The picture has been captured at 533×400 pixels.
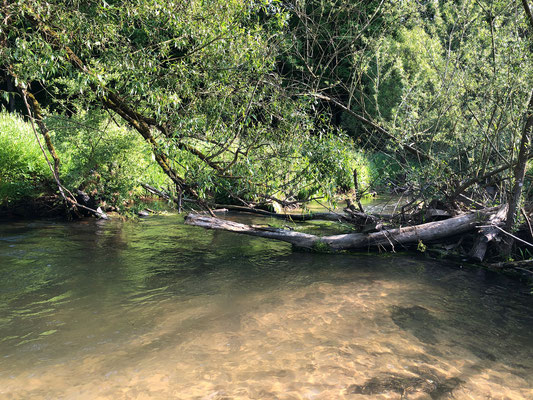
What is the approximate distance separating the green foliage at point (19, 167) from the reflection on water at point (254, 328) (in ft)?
10.4

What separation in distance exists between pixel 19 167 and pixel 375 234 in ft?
27.6

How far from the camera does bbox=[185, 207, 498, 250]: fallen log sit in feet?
23.5

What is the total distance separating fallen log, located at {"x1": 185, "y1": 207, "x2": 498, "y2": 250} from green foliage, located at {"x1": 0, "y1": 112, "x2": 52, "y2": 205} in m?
4.77

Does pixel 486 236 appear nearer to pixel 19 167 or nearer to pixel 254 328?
pixel 254 328

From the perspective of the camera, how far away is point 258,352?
3965 mm

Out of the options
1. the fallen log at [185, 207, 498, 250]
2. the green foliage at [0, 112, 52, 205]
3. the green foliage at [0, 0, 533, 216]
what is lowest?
the fallen log at [185, 207, 498, 250]

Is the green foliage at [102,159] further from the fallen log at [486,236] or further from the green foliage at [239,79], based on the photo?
the fallen log at [486,236]

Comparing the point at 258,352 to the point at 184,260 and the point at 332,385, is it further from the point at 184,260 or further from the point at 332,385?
the point at 184,260

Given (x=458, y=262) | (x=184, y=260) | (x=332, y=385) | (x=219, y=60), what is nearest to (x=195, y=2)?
(x=219, y=60)

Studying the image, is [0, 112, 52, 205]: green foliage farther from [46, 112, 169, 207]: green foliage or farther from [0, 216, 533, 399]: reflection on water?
[0, 216, 533, 399]: reflection on water

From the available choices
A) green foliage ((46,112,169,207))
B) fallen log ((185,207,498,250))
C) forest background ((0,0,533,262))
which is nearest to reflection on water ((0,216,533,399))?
fallen log ((185,207,498,250))

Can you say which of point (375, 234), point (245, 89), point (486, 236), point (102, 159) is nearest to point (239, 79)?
point (245, 89)

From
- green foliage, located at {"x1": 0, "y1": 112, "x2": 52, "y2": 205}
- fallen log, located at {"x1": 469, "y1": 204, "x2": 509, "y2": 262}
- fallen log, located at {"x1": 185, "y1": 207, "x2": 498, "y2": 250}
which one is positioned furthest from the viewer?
green foliage, located at {"x1": 0, "y1": 112, "x2": 52, "y2": 205}

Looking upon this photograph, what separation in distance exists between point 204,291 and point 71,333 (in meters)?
1.79
